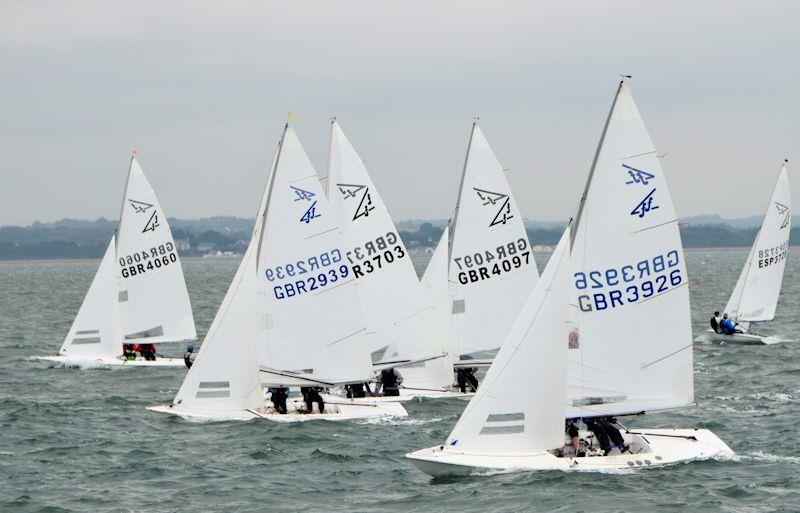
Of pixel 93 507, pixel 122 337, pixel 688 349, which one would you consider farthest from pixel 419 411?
pixel 122 337

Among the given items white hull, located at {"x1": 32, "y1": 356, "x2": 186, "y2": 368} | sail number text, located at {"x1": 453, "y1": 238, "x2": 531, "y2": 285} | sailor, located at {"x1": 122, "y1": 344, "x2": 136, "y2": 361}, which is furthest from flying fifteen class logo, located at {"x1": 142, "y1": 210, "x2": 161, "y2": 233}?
sail number text, located at {"x1": 453, "y1": 238, "x2": 531, "y2": 285}

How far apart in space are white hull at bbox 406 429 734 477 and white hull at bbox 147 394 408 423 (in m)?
6.31

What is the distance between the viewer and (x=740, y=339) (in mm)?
45250

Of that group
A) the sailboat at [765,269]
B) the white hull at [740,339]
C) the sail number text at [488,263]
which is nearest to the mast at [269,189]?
the sail number text at [488,263]

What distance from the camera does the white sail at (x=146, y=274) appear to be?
132ft

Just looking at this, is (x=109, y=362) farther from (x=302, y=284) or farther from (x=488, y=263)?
(x=488, y=263)

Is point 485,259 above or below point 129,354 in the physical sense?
above

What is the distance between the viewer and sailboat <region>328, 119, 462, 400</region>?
3066cm

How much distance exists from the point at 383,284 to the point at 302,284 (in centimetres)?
411

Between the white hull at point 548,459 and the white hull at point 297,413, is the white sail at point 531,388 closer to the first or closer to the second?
the white hull at point 548,459

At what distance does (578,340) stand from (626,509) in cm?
360

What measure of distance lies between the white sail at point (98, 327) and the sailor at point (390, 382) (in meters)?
12.3

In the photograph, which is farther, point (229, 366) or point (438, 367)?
point (438, 367)

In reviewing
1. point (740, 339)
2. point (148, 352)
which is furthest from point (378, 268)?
point (740, 339)
